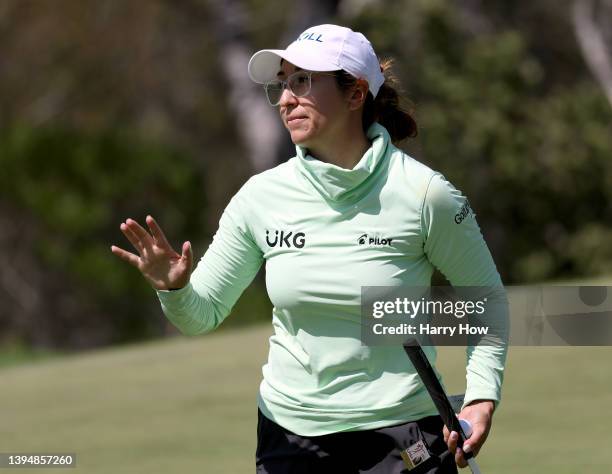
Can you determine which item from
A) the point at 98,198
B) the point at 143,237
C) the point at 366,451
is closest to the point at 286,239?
the point at 143,237

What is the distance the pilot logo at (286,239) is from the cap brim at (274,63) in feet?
1.53

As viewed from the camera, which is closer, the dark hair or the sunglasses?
the sunglasses

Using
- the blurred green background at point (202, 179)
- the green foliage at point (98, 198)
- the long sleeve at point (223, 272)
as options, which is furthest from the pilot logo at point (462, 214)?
the green foliage at point (98, 198)

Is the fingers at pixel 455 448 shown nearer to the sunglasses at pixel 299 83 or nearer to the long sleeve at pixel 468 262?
the long sleeve at pixel 468 262

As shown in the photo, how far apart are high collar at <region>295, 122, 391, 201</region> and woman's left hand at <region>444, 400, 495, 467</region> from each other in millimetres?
667

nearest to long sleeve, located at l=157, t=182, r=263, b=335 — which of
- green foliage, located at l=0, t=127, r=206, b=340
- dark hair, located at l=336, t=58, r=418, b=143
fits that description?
dark hair, located at l=336, t=58, r=418, b=143

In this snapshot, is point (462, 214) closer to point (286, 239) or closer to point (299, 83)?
point (286, 239)

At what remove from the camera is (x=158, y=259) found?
13.3 feet

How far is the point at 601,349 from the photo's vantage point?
12.1 meters

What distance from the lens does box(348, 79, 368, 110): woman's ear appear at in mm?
4215

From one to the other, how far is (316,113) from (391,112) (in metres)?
0.34

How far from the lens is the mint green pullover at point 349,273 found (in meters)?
3.98

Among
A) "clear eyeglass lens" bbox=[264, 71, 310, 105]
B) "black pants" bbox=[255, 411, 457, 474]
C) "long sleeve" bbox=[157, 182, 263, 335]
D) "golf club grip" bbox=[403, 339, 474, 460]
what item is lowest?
"black pants" bbox=[255, 411, 457, 474]

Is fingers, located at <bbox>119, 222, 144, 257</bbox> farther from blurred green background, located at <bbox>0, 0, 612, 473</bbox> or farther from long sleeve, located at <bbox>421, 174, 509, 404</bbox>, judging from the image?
blurred green background, located at <bbox>0, 0, 612, 473</bbox>
